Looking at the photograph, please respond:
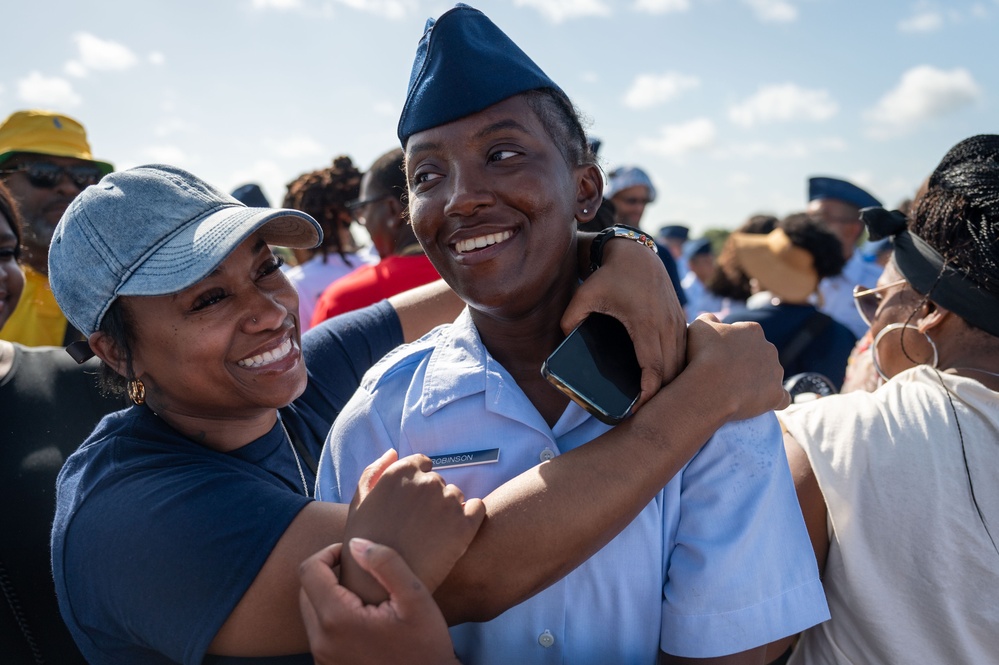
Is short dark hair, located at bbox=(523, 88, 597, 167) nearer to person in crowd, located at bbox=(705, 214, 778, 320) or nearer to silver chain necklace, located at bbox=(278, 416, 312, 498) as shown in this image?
silver chain necklace, located at bbox=(278, 416, 312, 498)

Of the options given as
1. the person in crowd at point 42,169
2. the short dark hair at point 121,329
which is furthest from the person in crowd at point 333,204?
the short dark hair at point 121,329

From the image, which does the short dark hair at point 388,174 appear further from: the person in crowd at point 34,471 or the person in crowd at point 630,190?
the person in crowd at point 630,190

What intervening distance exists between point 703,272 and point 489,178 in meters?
10.8

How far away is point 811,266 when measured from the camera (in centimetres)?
443

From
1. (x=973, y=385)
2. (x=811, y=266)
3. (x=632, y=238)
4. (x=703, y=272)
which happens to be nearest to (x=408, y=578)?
(x=632, y=238)

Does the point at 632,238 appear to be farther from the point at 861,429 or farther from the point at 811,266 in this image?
the point at 811,266

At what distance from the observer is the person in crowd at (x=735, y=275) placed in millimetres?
5543

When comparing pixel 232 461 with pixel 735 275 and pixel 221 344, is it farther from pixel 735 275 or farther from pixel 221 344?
pixel 735 275

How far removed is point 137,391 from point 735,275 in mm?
4677

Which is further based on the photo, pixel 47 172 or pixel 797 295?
pixel 797 295

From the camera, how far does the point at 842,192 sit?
6.84m

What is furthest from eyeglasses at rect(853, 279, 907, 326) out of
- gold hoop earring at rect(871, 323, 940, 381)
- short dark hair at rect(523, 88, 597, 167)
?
short dark hair at rect(523, 88, 597, 167)

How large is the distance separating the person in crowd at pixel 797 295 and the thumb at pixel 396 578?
2.91 m

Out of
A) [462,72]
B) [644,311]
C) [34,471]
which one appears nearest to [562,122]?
[462,72]
